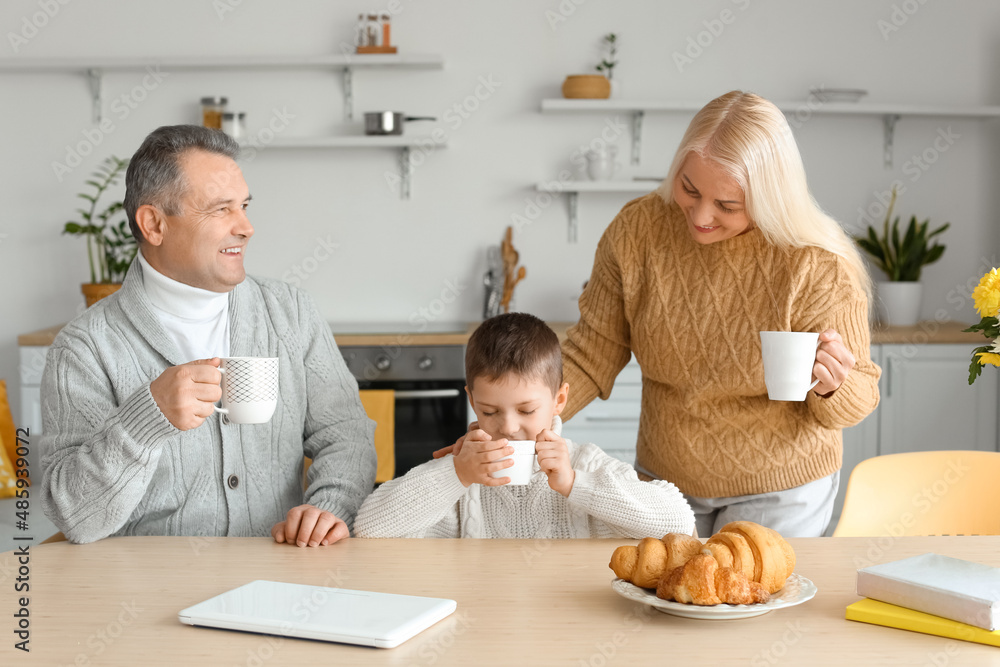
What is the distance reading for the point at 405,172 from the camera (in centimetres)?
400

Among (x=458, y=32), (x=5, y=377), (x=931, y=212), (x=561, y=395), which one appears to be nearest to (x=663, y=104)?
(x=458, y=32)

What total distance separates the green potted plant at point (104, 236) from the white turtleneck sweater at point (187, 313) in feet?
7.07

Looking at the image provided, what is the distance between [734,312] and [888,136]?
9.08 ft

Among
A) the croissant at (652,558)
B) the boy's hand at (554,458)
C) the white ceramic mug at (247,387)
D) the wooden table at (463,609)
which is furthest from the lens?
the boy's hand at (554,458)

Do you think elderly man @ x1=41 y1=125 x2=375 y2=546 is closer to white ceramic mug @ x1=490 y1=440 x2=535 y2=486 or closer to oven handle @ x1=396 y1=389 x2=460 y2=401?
white ceramic mug @ x1=490 y1=440 x2=535 y2=486

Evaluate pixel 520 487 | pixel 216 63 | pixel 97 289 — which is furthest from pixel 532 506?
pixel 216 63

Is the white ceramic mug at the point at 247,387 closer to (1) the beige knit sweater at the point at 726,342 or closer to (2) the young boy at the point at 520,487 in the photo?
(2) the young boy at the point at 520,487

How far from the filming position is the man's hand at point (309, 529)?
1.37m

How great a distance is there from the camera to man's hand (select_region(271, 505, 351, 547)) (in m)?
1.37

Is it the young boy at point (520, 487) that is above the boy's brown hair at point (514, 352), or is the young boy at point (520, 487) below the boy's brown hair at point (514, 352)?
below

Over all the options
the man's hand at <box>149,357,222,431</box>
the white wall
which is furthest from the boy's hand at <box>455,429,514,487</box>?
the white wall

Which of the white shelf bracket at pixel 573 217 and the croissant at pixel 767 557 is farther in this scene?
the white shelf bracket at pixel 573 217

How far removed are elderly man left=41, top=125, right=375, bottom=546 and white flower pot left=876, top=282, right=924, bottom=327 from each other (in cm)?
275


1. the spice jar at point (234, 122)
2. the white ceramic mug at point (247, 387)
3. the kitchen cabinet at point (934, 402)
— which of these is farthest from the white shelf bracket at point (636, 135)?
the white ceramic mug at point (247, 387)
